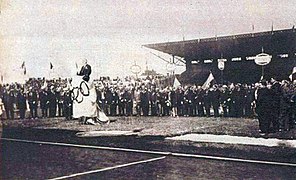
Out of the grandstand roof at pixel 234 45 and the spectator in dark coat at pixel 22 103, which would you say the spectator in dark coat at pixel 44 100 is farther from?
the grandstand roof at pixel 234 45

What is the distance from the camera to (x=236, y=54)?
13.1ft

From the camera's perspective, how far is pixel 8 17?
3863mm

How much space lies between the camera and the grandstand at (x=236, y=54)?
3789 mm

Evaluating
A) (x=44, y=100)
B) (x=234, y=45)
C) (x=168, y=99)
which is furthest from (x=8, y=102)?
(x=234, y=45)

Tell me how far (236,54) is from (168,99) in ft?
2.73

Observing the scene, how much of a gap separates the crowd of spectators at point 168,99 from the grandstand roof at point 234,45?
0.31 metres

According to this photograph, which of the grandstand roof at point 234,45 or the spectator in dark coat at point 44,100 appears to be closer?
the grandstand roof at point 234,45

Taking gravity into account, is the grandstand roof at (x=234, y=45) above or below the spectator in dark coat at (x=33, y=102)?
above

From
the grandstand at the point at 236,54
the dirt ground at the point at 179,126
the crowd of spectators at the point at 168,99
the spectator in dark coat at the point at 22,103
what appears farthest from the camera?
the spectator in dark coat at the point at 22,103

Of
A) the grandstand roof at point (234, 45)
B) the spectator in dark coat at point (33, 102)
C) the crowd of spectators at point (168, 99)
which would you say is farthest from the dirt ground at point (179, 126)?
the grandstand roof at point (234, 45)

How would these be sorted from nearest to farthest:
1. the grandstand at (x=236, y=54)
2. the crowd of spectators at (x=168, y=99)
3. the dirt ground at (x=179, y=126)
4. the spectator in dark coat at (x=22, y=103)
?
the grandstand at (x=236, y=54) → the crowd of spectators at (x=168, y=99) → the dirt ground at (x=179, y=126) → the spectator in dark coat at (x=22, y=103)

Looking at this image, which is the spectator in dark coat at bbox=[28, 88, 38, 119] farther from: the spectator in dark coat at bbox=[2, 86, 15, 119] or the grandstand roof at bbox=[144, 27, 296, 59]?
the grandstand roof at bbox=[144, 27, 296, 59]

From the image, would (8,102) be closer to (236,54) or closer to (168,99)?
(168,99)

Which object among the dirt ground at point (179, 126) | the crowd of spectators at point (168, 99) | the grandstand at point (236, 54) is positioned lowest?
the dirt ground at point (179, 126)
